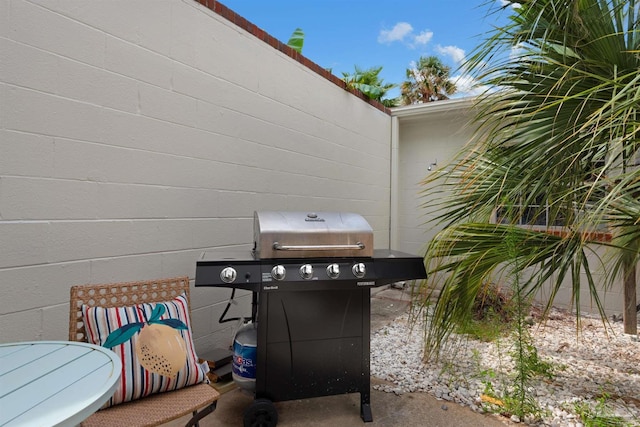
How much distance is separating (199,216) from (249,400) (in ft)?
4.70

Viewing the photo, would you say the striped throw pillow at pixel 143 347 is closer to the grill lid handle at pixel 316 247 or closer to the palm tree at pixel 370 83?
the grill lid handle at pixel 316 247

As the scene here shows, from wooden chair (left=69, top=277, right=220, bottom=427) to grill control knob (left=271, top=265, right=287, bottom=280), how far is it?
57 centimetres

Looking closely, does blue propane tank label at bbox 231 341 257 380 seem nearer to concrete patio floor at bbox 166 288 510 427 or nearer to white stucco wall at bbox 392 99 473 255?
concrete patio floor at bbox 166 288 510 427

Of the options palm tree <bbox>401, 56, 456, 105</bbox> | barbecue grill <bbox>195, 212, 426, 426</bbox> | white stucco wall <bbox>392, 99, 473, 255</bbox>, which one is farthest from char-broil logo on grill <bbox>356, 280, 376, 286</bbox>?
palm tree <bbox>401, 56, 456, 105</bbox>

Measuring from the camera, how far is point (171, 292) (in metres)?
2.07

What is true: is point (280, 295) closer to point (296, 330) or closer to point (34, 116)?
point (296, 330)

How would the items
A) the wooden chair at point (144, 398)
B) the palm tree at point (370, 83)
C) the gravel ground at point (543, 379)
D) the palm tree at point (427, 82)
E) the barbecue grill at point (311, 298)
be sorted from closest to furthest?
the wooden chair at point (144, 398) → the barbecue grill at point (311, 298) → the gravel ground at point (543, 379) → the palm tree at point (370, 83) → the palm tree at point (427, 82)

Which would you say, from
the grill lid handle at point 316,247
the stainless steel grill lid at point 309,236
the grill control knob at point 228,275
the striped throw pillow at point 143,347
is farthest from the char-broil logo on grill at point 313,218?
the striped throw pillow at point 143,347

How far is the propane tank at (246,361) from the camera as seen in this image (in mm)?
2152

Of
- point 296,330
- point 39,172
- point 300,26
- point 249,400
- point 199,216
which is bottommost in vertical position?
point 249,400

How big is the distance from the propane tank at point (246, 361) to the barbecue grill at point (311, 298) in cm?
8

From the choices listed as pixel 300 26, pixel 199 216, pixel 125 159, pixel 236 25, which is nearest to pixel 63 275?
pixel 125 159

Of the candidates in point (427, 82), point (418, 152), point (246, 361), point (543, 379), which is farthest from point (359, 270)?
point (427, 82)

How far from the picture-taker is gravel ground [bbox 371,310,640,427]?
2.36 metres
